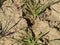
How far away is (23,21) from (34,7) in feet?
0.61

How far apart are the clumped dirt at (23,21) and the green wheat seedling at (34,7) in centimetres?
5

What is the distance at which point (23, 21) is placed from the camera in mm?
2023

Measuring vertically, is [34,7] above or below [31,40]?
above

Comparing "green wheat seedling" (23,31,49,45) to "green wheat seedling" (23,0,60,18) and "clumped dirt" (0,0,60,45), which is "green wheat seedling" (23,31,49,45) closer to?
"clumped dirt" (0,0,60,45)

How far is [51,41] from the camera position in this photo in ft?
6.31

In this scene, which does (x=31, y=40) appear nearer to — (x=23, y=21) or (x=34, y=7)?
(x=23, y=21)

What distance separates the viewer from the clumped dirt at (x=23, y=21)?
6.37ft

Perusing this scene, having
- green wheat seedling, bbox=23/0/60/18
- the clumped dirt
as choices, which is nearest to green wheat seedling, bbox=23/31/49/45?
the clumped dirt

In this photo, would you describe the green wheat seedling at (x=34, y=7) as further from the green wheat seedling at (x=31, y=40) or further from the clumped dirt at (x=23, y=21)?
the green wheat seedling at (x=31, y=40)

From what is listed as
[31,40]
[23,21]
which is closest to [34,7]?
[23,21]

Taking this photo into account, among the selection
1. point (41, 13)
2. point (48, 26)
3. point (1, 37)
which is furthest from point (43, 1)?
point (1, 37)

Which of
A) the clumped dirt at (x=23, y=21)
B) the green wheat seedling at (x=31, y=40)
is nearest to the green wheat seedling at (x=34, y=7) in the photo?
the clumped dirt at (x=23, y=21)

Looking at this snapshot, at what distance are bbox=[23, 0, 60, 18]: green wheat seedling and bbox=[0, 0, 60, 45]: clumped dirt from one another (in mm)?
46

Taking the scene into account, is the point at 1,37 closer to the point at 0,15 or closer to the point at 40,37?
the point at 0,15
